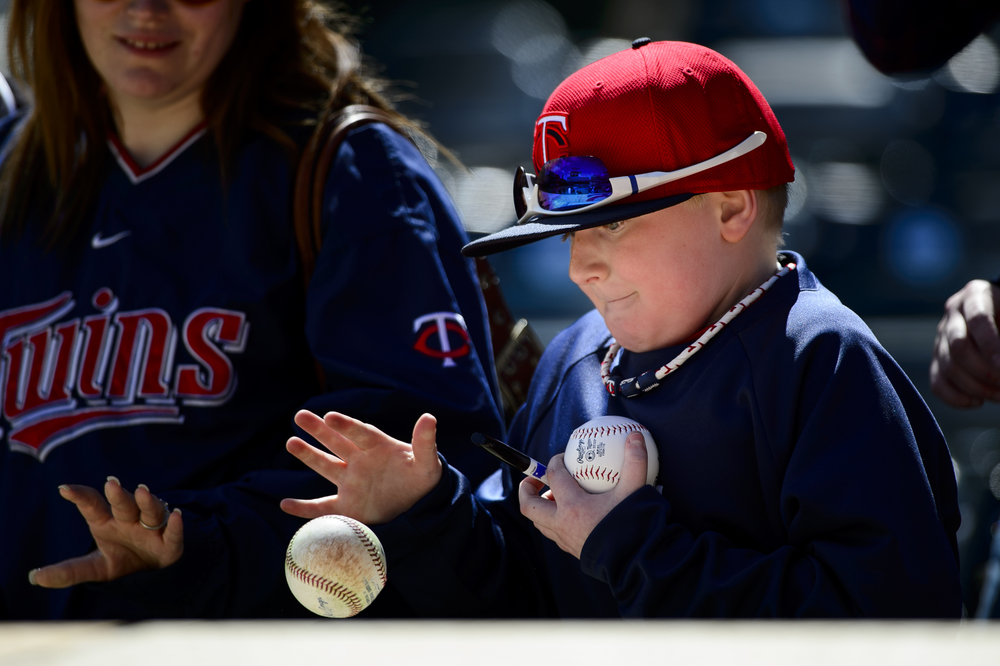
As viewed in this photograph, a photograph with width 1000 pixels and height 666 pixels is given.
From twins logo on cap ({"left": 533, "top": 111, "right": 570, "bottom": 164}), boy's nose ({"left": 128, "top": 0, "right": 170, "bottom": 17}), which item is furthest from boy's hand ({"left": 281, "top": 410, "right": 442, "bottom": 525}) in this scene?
boy's nose ({"left": 128, "top": 0, "right": 170, "bottom": 17})

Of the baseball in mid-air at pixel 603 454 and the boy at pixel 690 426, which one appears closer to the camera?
the boy at pixel 690 426

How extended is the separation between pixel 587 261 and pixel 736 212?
0.74 ft

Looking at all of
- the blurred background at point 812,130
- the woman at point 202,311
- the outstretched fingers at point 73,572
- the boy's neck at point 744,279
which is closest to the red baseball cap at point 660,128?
the boy's neck at point 744,279

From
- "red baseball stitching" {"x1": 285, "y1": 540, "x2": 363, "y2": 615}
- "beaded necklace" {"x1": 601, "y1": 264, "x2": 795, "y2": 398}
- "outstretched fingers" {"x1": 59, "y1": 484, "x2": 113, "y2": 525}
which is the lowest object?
"red baseball stitching" {"x1": 285, "y1": 540, "x2": 363, "y2": 615}

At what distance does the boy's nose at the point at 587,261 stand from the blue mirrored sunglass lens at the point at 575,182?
0.05 meters

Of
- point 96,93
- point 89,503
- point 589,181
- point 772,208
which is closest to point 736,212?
point 772,208

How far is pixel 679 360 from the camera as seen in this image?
150 cm

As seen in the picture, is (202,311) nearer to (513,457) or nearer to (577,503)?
(513,457)

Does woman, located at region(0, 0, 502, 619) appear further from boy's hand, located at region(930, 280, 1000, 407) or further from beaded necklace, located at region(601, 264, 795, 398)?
boy's hand, located at region(930, 280, 1000, 407)

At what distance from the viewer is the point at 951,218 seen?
20.4 feet

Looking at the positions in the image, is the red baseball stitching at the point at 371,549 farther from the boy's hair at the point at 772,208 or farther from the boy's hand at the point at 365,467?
the boy's hair at the point at 772,208

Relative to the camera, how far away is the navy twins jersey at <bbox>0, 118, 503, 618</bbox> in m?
1.81

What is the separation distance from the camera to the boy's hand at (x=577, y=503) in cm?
142

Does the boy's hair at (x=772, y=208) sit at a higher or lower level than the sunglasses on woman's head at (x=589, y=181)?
lower
